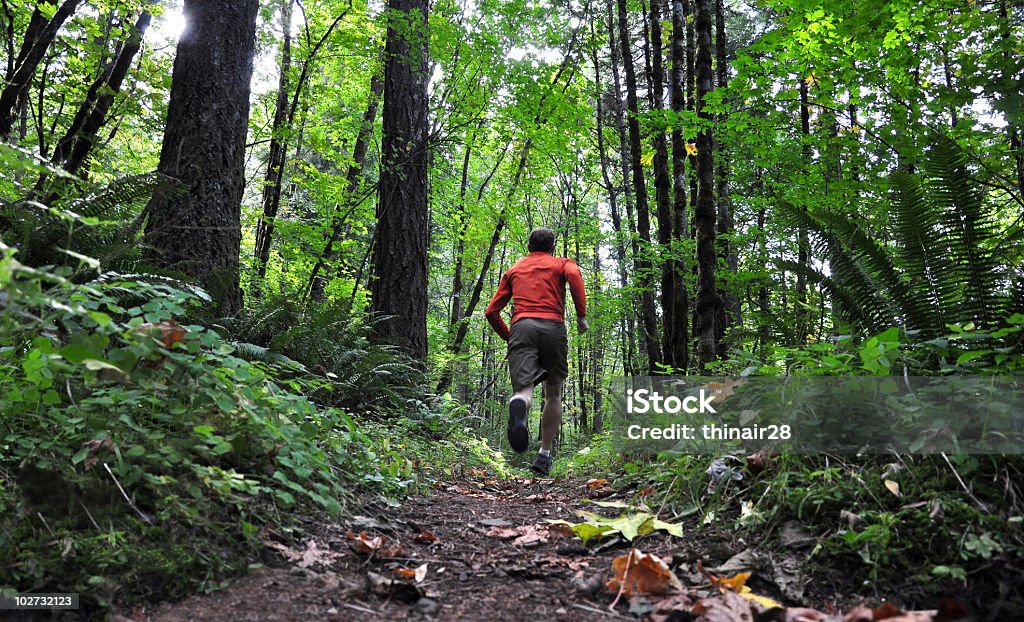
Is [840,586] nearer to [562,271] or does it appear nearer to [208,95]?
[562,271]

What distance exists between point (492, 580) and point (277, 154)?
9.86 metres

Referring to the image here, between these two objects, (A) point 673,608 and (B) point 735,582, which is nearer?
(A) point 673,608

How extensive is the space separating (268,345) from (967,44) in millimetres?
9665

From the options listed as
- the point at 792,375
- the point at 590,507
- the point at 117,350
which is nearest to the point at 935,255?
the point at 792,375

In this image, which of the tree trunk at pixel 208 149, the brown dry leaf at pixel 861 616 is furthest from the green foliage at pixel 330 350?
the brown dry leaf at pixel 861 616

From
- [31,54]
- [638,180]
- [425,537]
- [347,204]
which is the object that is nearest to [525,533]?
[425,537]

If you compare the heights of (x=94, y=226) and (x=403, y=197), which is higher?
(x=403, y=197)

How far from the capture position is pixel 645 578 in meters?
2.15

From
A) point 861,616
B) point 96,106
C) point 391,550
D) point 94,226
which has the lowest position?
point 391,550

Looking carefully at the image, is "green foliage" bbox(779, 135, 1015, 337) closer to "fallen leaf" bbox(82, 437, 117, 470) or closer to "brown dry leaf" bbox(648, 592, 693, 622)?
"brown dry leaf" bbox(648, 592, 693, 622)

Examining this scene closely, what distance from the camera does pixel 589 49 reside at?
1199 cm

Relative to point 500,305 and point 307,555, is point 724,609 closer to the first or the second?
point 307,555

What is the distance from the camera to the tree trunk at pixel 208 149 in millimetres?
4918

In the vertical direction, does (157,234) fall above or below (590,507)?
above
